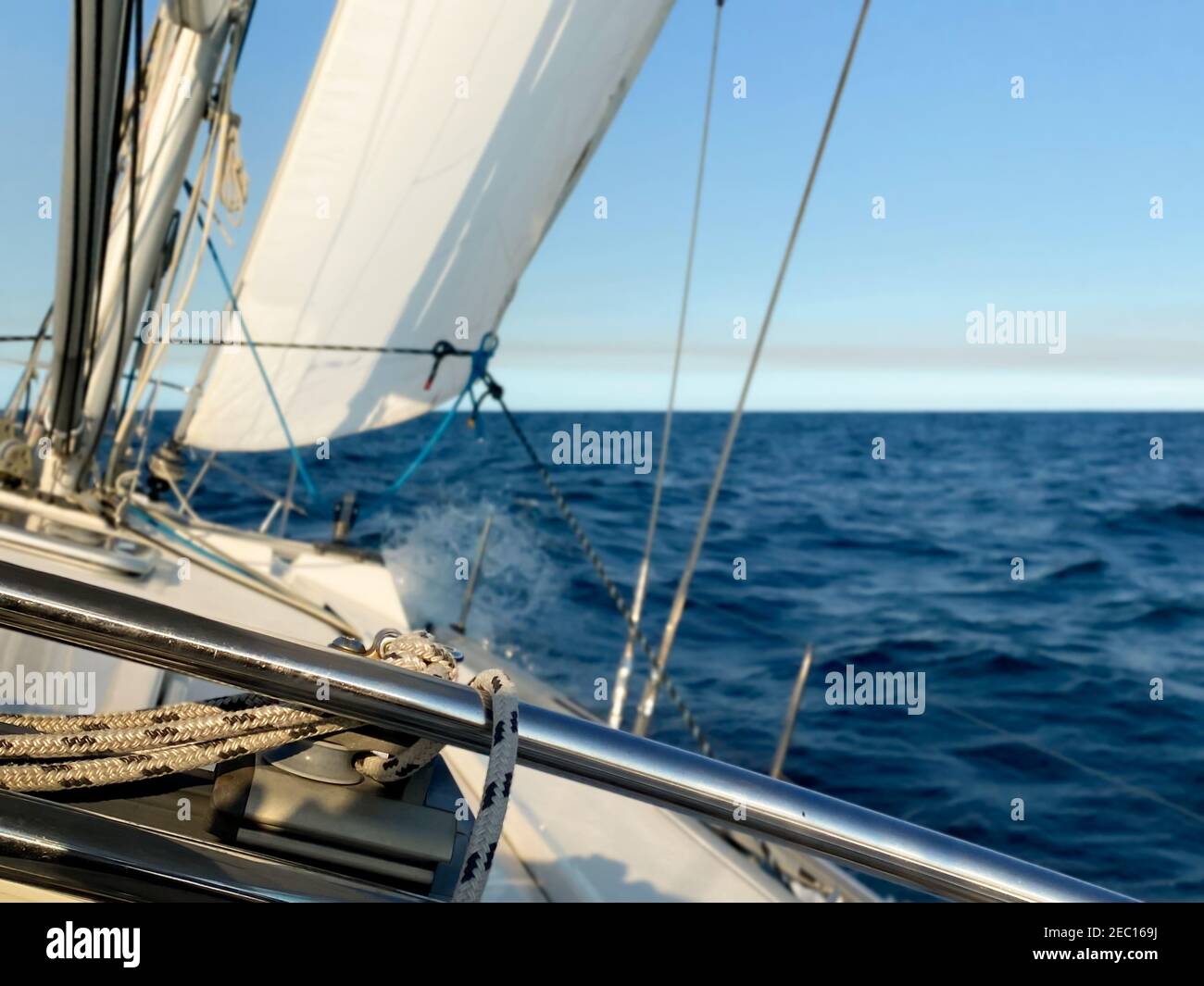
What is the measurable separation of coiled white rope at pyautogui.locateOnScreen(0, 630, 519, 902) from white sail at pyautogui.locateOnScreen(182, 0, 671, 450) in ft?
10.3

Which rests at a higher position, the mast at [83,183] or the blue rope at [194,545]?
the mast at [83,183]

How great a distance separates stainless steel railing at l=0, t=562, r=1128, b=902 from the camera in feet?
2.74

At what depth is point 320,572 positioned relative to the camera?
389cm

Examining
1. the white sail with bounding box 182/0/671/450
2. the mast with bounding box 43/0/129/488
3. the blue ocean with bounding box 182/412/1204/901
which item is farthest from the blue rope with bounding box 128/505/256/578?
the blue ocean with bounding box 182/412/1204/901

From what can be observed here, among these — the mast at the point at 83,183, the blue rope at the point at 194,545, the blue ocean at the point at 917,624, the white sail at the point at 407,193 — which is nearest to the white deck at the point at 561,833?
the blue rope at the point at 194,545

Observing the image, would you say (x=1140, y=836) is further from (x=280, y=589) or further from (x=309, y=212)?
(x=309, y=212)

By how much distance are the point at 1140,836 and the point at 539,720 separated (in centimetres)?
446

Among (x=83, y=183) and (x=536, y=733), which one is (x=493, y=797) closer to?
(x=536, y=733)

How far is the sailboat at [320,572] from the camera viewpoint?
88 cm

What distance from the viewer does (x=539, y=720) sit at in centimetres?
95

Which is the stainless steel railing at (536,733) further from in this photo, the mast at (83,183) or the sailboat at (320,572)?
the mast at (83,183)

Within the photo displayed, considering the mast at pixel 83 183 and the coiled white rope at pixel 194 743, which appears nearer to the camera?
the coiled white rope at pixel 194 743

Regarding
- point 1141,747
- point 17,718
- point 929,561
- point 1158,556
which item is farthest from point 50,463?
point 1158,556

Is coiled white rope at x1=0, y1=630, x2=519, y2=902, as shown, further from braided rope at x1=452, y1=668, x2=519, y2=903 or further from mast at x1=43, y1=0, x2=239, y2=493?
mast at x1=43, y1=0, x2=239, y2=493
